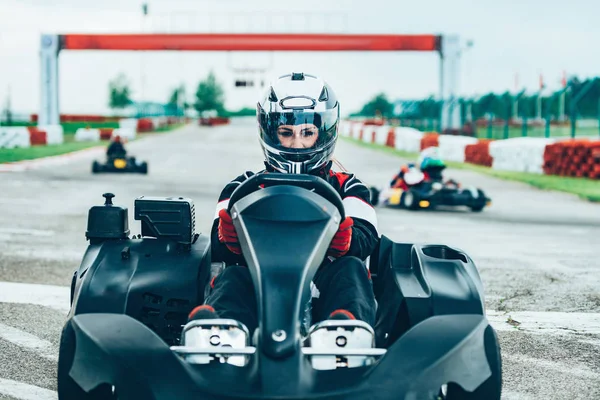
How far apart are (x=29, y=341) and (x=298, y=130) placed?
2.00m

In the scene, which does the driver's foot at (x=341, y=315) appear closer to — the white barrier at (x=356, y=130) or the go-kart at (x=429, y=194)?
the go-kart at (x=429, y=194)

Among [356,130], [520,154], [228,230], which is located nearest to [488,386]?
[228,230]

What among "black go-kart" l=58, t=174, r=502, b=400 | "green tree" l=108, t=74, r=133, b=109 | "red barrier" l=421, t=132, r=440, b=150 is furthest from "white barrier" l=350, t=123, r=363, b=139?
"green tree" l=108, t=74, r=133, b=109

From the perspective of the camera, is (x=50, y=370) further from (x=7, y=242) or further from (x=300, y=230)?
(x=7, y=242)

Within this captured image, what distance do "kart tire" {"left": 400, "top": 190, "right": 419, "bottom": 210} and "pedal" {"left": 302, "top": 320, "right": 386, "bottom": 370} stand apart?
34.8ft

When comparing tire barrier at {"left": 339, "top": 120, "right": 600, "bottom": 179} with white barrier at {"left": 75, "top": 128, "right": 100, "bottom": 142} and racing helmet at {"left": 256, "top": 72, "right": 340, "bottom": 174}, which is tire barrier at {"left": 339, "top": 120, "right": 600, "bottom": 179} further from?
white barrier at {"left": 75, "top": 128, "right": 100, "bottom": 142}

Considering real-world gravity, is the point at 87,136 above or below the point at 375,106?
below

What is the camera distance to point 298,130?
4.23 m

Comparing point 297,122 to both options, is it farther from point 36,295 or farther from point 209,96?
point 209,96

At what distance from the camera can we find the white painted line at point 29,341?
4.80 metres

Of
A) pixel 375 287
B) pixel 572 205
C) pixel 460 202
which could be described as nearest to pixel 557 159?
pixel 572 205

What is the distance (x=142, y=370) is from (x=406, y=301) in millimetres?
1198

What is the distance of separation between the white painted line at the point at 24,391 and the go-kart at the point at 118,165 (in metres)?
16.7

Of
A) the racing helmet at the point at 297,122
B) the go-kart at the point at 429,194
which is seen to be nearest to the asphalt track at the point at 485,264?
the go-kart at the point at 429,194
